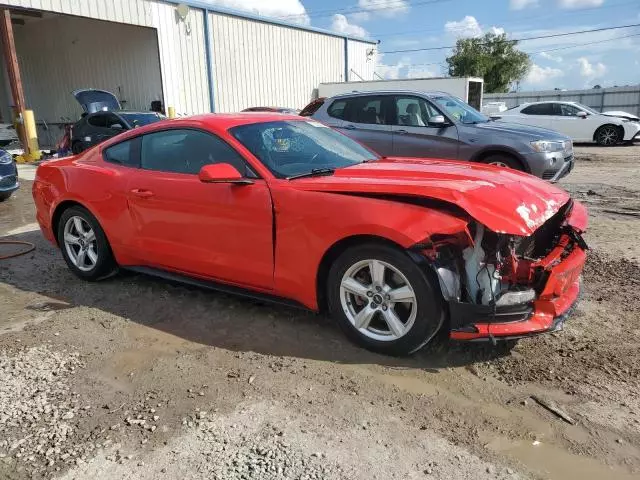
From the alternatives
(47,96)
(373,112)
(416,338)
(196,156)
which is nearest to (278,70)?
(47,96)

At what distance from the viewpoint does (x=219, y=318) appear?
4.18 meters

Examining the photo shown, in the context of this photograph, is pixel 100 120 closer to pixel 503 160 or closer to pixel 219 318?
pixel 503 160

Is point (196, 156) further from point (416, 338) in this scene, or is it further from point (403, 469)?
point (403, 469)

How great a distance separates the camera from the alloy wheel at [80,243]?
502 centimetres

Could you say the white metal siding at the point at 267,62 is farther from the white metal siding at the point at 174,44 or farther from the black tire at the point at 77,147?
the black tire at the point at 77,147

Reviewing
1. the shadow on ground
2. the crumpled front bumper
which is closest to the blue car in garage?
the shadow on ground

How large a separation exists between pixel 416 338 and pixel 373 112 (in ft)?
21.0

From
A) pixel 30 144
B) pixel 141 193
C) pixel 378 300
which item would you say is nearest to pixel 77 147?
pixel 30 144

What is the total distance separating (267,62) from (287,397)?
2185 centimetres

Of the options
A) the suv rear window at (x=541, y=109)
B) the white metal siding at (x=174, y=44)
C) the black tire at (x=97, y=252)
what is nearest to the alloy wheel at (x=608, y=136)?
the suv rear window at (x=541, y=109)

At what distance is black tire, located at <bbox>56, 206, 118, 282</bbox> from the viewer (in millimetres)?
4887

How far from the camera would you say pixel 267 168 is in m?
3.83

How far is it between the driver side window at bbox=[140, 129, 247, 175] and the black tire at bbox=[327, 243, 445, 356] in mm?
1072

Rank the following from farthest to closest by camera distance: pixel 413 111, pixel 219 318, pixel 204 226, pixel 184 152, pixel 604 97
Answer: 1. pixel 604 97
2. pixel 413 111
3. pixel 184 152
4. pixel 219 318
5. pixel 204 226
